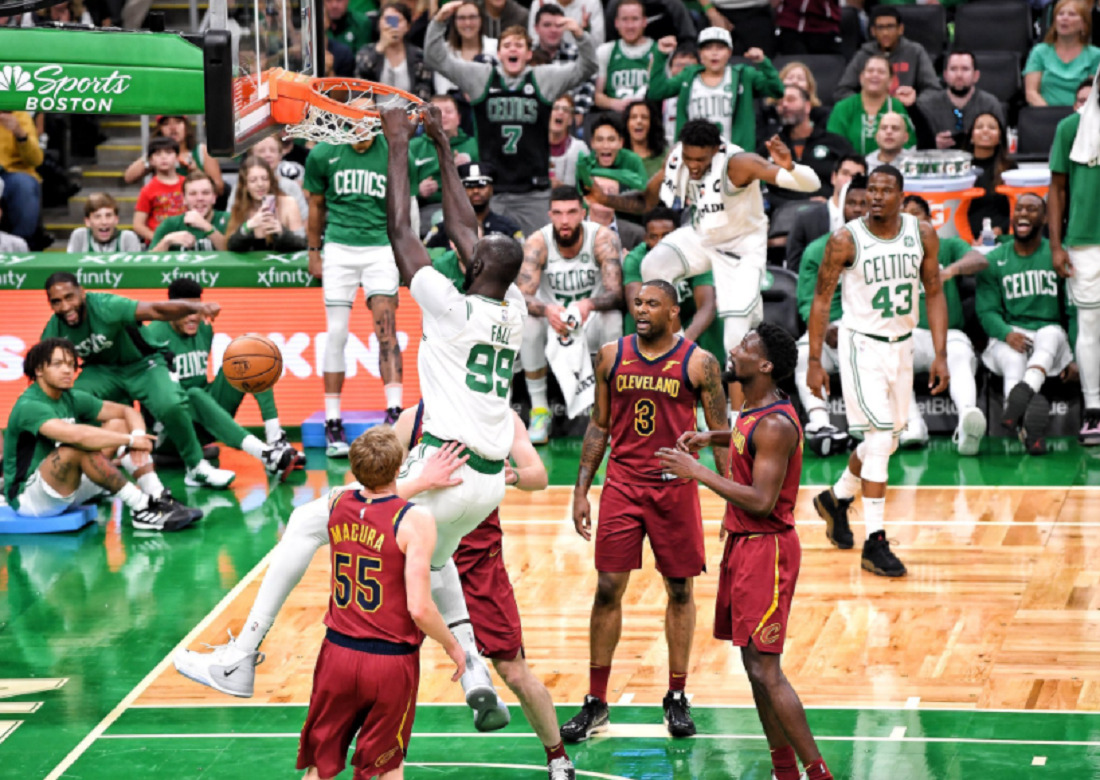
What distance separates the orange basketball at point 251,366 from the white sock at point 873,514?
4.22m

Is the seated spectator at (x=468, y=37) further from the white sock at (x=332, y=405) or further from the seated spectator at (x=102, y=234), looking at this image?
the white sock at (x=332, y=405)

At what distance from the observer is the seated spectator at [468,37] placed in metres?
15.6

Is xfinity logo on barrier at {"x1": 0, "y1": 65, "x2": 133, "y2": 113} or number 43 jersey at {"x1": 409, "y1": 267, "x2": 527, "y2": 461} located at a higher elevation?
xfinity logo on barrier at {"x1": 0, "y1": 65, "x2": 133, "y2": 113}

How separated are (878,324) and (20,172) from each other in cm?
933

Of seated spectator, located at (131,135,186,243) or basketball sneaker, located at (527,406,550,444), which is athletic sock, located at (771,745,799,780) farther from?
seated spectator, located at (131,135,186,243)

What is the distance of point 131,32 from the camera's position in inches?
336

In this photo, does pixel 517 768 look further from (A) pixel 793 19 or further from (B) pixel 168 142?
(A) pixel 793 19

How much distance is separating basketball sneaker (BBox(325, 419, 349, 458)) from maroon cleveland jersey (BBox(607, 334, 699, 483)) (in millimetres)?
5731

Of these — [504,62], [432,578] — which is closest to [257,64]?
[432,578]

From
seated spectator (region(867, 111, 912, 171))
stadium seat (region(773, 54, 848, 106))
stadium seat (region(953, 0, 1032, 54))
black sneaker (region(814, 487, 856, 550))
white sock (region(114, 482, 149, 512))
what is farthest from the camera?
stadium seat (region(953, 0, 1032, 54))

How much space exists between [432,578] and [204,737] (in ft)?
5.80

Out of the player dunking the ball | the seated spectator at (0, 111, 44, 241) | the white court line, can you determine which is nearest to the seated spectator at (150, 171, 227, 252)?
the seated spectator at (0, 111, 44, 241)

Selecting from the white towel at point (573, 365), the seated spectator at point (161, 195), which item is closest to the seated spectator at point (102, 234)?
the seated spectator at point (161, 195)

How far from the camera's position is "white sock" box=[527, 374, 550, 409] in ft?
44.8
